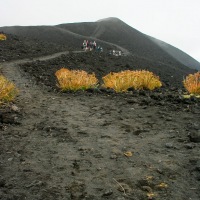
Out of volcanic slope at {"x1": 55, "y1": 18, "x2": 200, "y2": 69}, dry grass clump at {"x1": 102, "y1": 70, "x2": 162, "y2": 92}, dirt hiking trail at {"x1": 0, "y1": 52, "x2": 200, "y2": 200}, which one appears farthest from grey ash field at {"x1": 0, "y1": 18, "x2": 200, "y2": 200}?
volcanic slope at {"x1": 55, "y1": 18, "x2": 200, "y2": 69}

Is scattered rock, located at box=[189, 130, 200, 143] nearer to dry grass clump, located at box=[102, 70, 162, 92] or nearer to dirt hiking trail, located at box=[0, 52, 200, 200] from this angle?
dirt hiking trail, located at box=[0, 52, 200, 200]

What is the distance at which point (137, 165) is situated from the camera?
4.46 m

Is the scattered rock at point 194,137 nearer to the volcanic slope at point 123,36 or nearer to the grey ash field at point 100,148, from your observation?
the grey ash field at point 100,148

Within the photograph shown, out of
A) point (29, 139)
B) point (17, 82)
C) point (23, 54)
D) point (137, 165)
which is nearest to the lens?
point (137, 165)

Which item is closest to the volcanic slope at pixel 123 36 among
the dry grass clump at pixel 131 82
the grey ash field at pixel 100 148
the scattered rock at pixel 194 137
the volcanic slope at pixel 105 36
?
the volcanic slope at pixel 105 36

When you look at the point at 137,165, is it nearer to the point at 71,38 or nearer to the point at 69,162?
the point at 69,162

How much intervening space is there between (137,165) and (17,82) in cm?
914

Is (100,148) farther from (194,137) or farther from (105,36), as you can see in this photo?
(105,36)

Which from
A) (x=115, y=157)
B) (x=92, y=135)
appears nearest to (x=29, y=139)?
(x=92, y=135)

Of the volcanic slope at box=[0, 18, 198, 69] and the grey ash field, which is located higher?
the volcanic slope at box=[0, 18, 198, 69]

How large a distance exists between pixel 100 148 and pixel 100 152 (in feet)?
0.61

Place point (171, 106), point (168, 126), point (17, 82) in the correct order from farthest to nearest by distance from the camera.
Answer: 1. point (17, 82)
2. point (171, 106)
3. point (168, 126)

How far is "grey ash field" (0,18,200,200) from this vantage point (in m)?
3.78

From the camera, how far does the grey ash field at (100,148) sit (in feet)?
12.4
